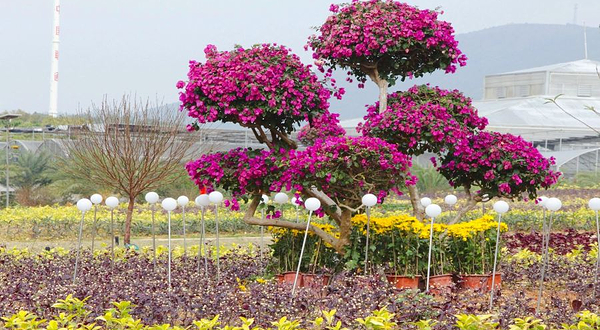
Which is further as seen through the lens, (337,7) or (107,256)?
(107,256)

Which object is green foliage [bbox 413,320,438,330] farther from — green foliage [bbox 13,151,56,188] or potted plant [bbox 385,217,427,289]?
green foliage [bbox 13,151,56,188]

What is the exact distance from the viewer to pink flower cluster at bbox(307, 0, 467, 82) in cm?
718

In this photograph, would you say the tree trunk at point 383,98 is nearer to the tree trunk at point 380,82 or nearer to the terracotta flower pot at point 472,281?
the tree trunk at point 380,82

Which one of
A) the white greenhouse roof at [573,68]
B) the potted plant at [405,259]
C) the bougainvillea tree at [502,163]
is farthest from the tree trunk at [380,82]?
the white greenhouse roof at [573,68]

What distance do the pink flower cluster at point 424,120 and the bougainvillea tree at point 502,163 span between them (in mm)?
152

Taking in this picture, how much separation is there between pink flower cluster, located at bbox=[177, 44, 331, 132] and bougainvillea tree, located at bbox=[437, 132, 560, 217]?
1.46 metres

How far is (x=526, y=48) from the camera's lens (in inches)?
7101

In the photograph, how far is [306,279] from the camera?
702 cm

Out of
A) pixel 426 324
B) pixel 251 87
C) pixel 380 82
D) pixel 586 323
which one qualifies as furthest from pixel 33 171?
pixel 586 323

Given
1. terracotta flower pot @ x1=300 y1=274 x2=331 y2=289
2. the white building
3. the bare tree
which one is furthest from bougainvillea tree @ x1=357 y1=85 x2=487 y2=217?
the white building

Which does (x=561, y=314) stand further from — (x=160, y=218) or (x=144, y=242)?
(x=160, y=218)

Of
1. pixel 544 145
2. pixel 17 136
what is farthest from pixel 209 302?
pixel 17 136

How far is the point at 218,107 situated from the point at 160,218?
25.4 ft

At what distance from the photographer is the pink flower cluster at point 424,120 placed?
7035 millimetres
